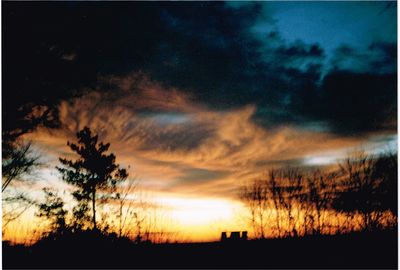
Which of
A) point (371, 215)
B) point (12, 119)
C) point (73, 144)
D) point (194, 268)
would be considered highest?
point (73, 144)

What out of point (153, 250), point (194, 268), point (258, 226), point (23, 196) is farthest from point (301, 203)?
point (23, 196)

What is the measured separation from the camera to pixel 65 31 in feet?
40.8

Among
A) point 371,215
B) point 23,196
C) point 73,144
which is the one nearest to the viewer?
point 23,196

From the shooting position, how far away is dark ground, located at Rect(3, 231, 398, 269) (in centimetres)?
1233

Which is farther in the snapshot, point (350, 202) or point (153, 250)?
point (350, 202)

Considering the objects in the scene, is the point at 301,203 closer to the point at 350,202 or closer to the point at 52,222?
the point at 350,202

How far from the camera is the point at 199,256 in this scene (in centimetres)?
1344

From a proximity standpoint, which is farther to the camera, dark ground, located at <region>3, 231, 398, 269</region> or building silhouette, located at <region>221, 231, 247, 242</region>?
building silhouette, located at <region>221, 231, 247, 242</region>

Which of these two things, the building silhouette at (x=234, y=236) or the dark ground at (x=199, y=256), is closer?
the dark ground at (x=199, y=256)

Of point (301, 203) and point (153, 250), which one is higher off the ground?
point (301, 203)

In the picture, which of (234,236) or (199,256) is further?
(234,236)

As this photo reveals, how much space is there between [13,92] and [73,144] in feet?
57.6

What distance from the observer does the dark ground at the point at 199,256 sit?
1233 cm

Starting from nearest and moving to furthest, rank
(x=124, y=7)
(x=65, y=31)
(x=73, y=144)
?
(x=124, y=7) → (x=65, y=31) → (x=73, y=144)
